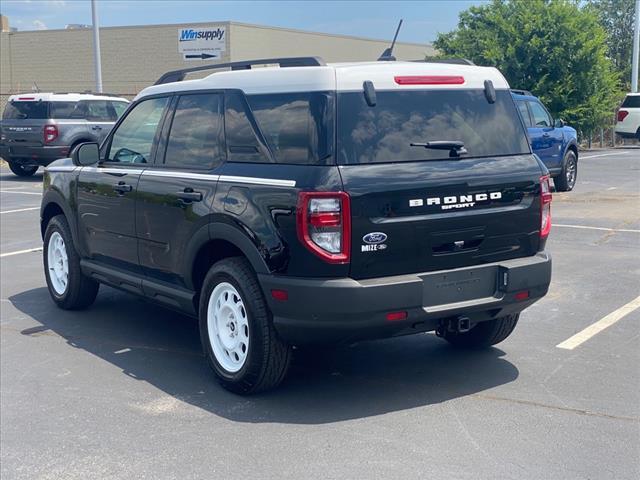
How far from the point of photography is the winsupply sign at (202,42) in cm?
4556

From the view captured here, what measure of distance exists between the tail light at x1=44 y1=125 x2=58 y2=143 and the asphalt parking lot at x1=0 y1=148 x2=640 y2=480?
12.5 meters

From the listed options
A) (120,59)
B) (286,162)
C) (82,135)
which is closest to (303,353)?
(286,162)

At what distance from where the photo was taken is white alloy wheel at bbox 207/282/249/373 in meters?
5.36

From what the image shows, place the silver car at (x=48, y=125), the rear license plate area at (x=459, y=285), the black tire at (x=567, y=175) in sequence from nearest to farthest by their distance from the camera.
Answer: the rear license plate area at (x=459, y=285) → the black tire at (x=567, y=175) → the silver car at (x=48, y=125)

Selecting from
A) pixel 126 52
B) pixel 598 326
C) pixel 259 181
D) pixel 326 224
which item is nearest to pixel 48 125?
pixel 598 326

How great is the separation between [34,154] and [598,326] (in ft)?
51.8

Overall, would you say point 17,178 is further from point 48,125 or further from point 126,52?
point 126,52

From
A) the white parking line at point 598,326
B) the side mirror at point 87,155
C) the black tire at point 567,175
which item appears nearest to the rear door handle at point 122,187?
the side mirror at point 87,155

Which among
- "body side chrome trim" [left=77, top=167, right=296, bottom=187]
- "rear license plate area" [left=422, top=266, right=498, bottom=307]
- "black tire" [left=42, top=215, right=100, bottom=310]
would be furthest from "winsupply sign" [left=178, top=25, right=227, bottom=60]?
"rear license plate area" [left=422, top=266, right=498, bottom=307]

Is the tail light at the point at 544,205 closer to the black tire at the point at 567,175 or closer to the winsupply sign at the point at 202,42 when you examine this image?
the black tire at the point at 567,175

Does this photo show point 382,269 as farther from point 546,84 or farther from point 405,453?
point 546,84

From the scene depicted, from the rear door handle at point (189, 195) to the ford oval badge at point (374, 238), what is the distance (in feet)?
4.25

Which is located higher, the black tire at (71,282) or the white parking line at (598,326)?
the black tire at (71,282)

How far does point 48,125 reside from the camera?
19.6 m
